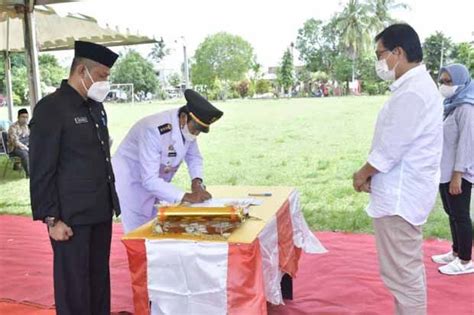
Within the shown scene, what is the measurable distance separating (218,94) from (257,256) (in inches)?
714

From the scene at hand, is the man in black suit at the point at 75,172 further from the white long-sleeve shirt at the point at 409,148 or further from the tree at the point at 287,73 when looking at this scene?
the tree at the point at 287,73

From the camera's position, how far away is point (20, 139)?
6.96 m

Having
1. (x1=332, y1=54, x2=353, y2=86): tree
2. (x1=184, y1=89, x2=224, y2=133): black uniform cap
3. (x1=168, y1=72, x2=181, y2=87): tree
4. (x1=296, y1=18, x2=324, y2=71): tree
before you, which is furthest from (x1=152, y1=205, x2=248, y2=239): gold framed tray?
(x1=168, y1=72, x2=181, y2=87): tree

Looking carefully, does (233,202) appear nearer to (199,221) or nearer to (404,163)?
(199,221)

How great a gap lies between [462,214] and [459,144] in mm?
443

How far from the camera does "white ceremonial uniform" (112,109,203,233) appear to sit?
86.2 inches

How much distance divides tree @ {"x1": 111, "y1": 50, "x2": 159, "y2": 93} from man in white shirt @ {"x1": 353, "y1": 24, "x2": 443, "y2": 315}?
23680 mm

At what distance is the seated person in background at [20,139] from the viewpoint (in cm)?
691

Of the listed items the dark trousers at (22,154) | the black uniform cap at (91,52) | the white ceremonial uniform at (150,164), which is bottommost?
the dark trousers at (22,154)

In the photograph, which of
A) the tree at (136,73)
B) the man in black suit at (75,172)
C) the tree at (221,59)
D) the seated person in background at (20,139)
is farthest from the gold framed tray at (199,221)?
the tree at (136,73)

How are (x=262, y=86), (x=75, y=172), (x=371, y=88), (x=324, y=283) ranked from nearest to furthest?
(x=75, y=172) → (x=324, y=283) → (x=371, y=88) → (x=262, y=86)

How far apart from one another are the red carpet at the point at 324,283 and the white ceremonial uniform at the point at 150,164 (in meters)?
0.61

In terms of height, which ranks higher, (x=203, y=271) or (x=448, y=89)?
(x=448, y=89)

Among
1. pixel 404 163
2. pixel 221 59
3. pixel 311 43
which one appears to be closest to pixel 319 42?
pixel 311 43
